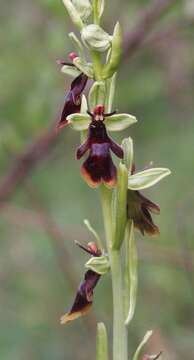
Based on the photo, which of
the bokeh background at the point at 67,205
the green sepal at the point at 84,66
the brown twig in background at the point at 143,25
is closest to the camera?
the green sepal at the point at 84,66

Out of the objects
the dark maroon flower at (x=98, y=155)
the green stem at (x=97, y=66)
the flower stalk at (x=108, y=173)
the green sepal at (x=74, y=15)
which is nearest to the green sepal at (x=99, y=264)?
the flower stalk at (x=108, y=173)

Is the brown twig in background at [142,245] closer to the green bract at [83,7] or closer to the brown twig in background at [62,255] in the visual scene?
the brown twig in background at [62,255]

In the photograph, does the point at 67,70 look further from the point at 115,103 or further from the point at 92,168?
the point at 115,103

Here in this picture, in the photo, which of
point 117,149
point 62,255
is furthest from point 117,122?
point 62,255

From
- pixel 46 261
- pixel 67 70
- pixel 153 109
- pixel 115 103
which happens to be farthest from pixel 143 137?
pixel 67 70

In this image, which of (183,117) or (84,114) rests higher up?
(84,114)

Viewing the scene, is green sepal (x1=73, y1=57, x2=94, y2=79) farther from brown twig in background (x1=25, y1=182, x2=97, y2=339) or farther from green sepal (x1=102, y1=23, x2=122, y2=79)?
brown twig in background (x1=25, y1=182, x2=97, y2=339)
